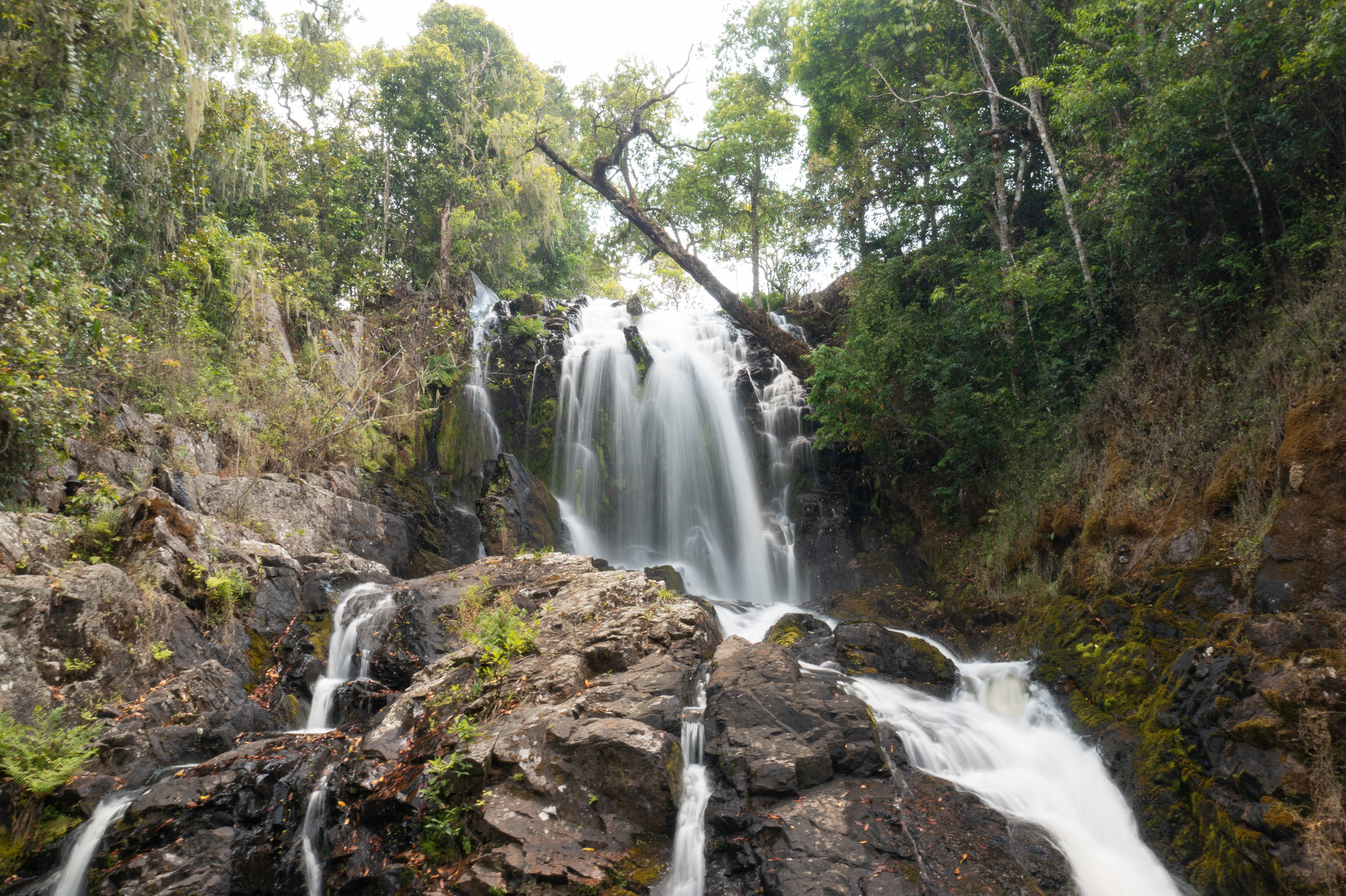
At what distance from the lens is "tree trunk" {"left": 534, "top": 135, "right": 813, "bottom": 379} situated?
47.5ft

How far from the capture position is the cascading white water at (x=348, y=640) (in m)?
6.56

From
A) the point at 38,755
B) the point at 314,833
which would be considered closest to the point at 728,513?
the point at 314,833

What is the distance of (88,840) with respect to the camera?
4.43 meters

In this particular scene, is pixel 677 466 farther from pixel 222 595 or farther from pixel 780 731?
pixel 780 731

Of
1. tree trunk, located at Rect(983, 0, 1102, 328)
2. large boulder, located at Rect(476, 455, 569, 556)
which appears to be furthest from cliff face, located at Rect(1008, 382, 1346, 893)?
large boulder, located at Rect(476, 455, 569, 556)

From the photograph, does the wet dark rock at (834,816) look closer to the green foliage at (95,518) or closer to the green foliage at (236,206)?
the green foliage at (95,518)

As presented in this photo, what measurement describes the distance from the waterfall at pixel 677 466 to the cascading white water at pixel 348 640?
17.6 ft

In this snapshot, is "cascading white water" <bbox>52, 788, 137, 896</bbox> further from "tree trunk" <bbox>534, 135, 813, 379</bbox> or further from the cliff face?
"tree trunk" <bbox>534, 135, 813, 379</bbox>

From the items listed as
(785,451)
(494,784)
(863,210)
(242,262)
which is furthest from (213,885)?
(863,210)

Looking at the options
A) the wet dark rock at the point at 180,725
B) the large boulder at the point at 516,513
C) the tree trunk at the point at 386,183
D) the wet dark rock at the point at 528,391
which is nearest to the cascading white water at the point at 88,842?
the wet dark rock at the point at 180,725

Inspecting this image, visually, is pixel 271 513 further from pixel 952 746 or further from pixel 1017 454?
pixel 1017 454

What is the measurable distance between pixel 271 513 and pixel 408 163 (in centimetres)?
1277

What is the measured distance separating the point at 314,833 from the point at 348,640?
2.91 m

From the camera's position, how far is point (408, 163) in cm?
1741
